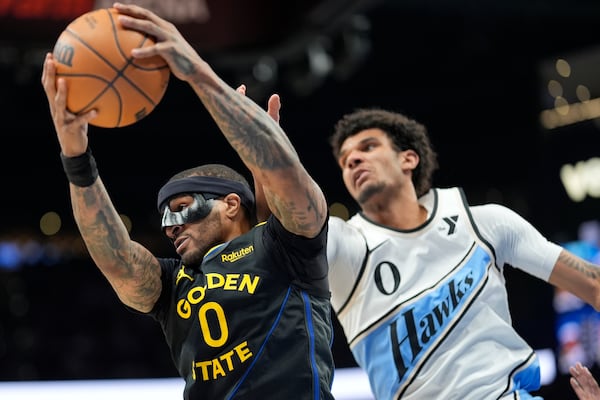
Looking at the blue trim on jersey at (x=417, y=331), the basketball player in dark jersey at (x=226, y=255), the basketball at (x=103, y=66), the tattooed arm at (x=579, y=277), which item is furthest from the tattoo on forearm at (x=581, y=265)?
the basketball at (x=103, y=66)

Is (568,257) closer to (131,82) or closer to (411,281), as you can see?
(411,281)

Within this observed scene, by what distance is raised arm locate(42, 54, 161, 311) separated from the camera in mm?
3172

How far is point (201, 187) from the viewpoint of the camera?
11.8 ft

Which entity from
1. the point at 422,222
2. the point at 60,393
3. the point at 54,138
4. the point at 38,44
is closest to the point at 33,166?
the point at 54,138

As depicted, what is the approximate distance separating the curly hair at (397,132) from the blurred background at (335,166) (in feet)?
11.3

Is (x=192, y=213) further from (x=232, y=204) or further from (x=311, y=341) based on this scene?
(x=311, y=341)

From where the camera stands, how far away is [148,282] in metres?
3.57

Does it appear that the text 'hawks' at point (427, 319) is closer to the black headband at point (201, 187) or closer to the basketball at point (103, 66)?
the black headband at point (201, 187)

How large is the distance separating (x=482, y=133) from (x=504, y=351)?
14046mm

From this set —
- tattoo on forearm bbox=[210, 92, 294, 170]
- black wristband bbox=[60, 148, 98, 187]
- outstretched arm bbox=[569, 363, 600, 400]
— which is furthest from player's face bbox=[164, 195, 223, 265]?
outstretched arm bbox=[569, 363, 600, 400]

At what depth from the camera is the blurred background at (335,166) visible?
1179 cm

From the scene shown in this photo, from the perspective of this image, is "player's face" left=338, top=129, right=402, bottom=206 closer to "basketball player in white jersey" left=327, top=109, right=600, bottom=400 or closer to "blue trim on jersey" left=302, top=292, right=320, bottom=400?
"basketball player in white jersey" left=327, top=109, right=600, bottom=400

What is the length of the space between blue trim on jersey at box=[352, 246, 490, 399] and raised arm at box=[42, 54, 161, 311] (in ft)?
4.08

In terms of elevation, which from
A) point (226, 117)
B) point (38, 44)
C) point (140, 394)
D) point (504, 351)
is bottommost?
point (140, 394)
